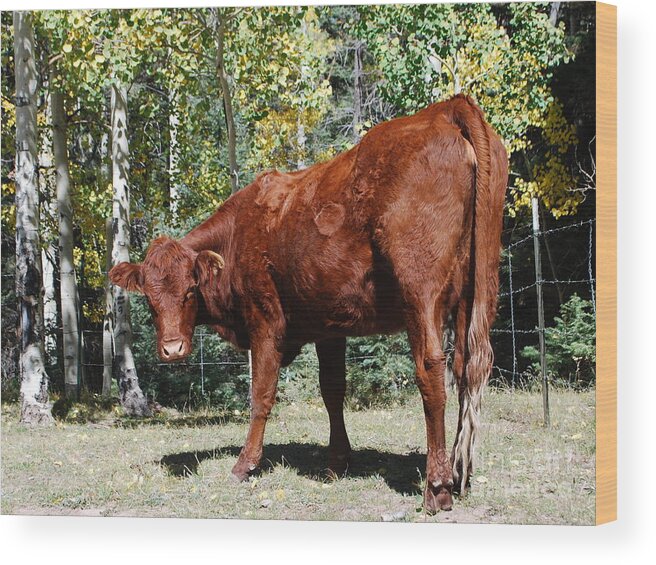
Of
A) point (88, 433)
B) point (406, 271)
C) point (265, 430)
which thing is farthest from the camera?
point (88, 433)

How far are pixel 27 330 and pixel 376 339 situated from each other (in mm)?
3259

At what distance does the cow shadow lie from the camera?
7422mm

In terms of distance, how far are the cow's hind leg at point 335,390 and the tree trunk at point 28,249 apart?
104 inches

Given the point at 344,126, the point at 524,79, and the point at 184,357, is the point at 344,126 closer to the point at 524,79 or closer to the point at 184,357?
the point at 524,79

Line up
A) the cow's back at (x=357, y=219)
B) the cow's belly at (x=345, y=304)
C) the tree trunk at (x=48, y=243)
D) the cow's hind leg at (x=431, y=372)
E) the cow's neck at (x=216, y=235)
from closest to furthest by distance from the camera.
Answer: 1. the cow's hind leg at (x=431, y=372)
2. the cow's back at (x=357, y=219)
3. the cow's belly at (x=345, y=304)
4. the cow's neck at (x=216, y=235)
5. the tree trunk at (x=48, y=243)

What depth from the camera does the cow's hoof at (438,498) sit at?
6828 mm

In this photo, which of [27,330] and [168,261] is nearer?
[168,261]

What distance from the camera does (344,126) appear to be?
8023mm

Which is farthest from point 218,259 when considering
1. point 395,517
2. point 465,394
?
point 395,517

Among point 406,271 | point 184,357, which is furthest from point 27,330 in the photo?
point 406,271

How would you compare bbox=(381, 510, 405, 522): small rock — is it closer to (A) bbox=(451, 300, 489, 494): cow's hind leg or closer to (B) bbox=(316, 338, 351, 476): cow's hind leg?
(A) bbox=(451, 300, 489, 494): cow's hind leg

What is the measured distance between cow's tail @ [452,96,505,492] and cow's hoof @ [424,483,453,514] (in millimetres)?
330

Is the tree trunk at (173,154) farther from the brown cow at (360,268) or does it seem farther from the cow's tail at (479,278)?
the cow's tail at (479,278)

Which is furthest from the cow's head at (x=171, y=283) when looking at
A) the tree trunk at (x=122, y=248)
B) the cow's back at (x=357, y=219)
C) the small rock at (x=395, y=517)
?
the small rock at (x=395, y=517)
